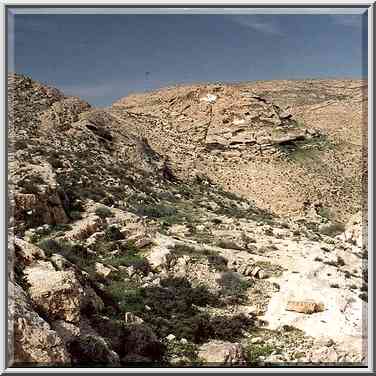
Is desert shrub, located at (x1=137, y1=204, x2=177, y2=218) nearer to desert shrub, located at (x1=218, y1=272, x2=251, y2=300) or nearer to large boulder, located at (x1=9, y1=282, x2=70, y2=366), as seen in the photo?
desert shrub, located at (x1=218, y1=272, x2=251, y2=300)

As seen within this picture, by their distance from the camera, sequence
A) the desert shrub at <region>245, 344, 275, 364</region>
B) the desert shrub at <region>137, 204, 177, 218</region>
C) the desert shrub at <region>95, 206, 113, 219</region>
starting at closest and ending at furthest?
the desert shrub at <region>245, 344, 275, 364</region> → the desert shrub at <region>95, 206, 113, 219</region> → the desert shrub at <region>137, 204, 177, 218</region>

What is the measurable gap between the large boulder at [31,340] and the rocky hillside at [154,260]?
1cm

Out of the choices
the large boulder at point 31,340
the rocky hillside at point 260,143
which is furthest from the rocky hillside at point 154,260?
the rocky hillside at point 260,143

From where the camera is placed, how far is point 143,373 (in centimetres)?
477

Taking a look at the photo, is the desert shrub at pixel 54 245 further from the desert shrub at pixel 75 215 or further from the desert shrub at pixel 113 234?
the desert shrub at pixel 75 215

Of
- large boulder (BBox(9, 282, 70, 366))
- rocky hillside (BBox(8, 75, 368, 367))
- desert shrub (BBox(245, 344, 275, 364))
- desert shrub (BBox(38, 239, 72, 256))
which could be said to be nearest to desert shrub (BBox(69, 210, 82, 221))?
rocky hillside (BBox(8, 75, 368, 367))

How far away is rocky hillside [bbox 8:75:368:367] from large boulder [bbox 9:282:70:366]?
0.5 inches

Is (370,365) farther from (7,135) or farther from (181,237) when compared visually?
(181,237)

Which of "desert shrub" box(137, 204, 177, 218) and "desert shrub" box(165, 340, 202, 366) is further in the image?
"desert shrub" box(137, 204, 177, 218)

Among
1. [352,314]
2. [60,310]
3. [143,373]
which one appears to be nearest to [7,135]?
[60,310]

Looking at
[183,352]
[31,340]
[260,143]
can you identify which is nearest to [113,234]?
[183,352]

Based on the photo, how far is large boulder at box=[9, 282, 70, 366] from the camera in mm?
4645

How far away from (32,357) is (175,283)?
4.53 metres

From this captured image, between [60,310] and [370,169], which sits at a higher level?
[370,169]
